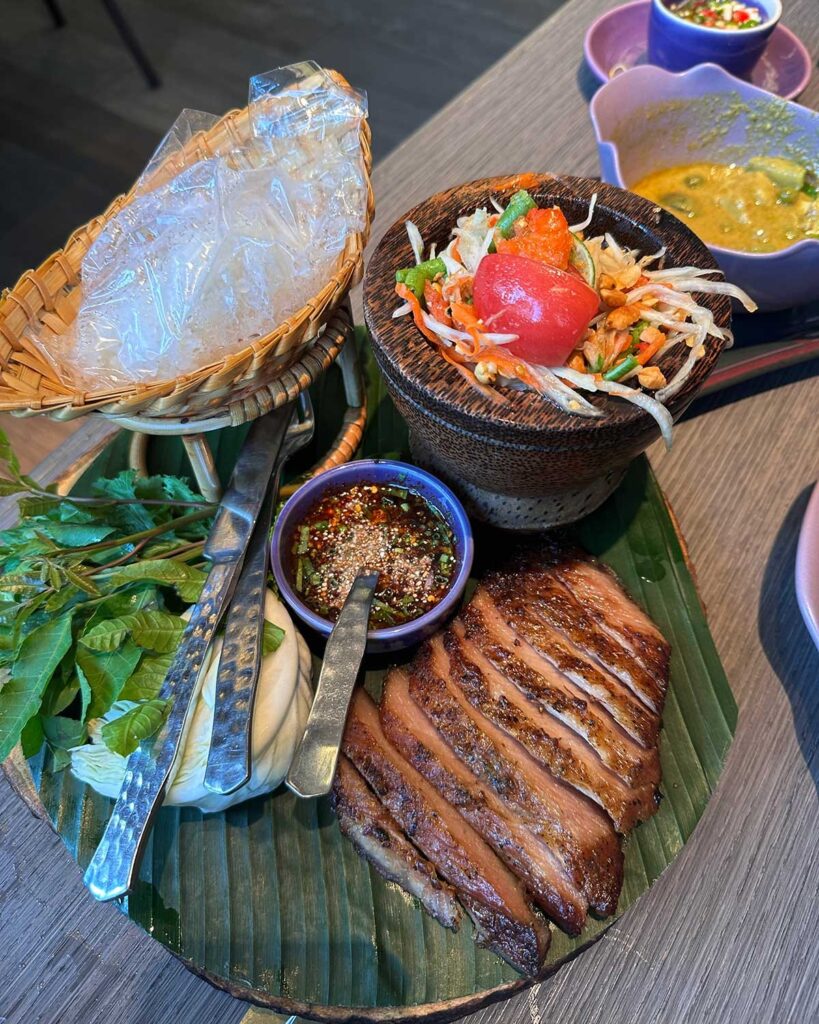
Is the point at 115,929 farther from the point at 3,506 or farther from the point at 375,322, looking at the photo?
the point at 375,322

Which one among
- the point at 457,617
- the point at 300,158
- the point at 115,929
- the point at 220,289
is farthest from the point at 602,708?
the point at 300,158

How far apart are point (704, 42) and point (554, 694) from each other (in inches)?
78.8

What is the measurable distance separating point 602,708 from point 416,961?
56cm

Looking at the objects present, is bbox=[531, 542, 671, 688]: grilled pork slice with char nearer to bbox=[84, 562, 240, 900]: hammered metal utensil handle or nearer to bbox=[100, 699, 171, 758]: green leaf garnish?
bbox=[84, 562, 240, 900]: hammered metal utensil handle

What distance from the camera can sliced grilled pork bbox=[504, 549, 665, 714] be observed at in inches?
59.0

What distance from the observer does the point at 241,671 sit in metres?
1.42

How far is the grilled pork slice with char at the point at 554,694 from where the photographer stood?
55.7 inches

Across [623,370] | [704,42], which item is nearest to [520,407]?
[623,370]

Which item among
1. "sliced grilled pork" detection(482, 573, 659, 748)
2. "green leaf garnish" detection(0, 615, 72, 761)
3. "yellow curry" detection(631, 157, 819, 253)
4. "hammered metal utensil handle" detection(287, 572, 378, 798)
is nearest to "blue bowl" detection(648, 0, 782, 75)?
"yellow curry" detection(631, 157, 819, 253)

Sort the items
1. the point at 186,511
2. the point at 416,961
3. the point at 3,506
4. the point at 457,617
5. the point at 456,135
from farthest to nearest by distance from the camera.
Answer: the point at 456,135
the point at 3,506
the point at 186,511
the point at 457,617
the point at 416,961

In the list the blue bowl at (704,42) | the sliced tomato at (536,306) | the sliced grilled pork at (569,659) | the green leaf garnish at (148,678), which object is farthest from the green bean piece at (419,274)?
the blue bowl at (704,42)

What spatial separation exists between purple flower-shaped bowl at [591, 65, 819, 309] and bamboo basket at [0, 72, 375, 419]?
74cm

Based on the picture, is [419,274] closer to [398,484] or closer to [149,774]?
[398,484]

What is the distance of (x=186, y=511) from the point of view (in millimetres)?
1829
